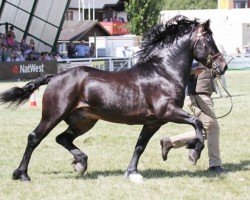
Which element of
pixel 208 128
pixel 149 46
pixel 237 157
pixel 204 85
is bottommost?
pixel 237 157

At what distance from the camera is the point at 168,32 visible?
895cm

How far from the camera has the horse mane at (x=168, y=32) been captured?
8.90m

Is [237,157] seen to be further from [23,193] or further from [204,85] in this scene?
[23,193]

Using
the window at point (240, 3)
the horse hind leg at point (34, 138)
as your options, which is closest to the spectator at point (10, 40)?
the horse hind leg at point (34, 138)

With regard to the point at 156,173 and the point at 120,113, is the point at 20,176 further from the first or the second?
the point at 156,173

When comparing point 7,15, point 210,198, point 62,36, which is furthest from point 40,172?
point 62,36

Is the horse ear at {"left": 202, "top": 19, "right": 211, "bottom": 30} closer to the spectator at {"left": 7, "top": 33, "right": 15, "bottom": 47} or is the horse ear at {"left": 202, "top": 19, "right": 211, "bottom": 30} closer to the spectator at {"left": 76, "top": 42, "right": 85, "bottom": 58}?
the spectator at {"left": 7, "top": 33, "right": 15, "bottom": 47}

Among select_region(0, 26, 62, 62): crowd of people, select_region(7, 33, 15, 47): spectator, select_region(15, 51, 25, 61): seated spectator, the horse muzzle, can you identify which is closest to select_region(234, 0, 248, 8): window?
select_region(0, 26, 62, 62): crowd of people

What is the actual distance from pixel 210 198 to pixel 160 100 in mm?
1601

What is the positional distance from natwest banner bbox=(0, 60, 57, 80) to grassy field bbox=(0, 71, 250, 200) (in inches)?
678

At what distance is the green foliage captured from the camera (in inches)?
4161

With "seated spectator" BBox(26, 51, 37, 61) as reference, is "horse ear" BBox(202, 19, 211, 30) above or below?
above

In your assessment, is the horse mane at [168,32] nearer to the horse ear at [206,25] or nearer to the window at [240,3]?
the horse ear at [206,25]

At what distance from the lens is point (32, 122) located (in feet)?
51.3
